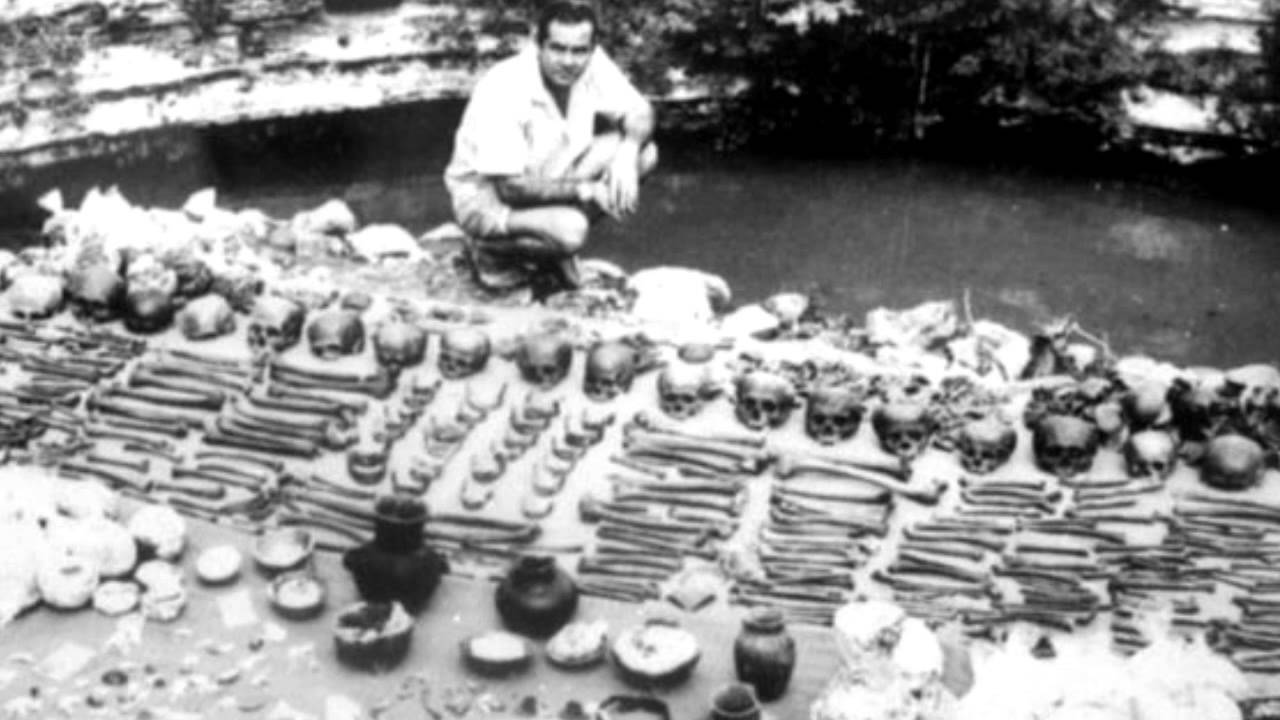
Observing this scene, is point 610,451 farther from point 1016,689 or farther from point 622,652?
point 1016,689

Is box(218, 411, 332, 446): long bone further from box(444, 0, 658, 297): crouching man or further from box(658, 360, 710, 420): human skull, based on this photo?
box(444, 0, 658, 297): crouching man

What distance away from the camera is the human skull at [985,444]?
6496 millimetres

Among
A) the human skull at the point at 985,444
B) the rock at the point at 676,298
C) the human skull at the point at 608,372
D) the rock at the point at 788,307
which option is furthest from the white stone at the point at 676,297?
the human skull at the point at 985,444

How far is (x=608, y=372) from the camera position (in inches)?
274

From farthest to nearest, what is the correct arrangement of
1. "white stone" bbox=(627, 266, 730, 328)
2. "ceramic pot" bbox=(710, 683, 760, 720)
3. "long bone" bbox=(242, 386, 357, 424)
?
"white stone" bbox=(627, 266, 730, 328), "long bone" bbox=(242, 386, 357, 424), "ceramic pot" bbox=(710, 683, 760, 720)

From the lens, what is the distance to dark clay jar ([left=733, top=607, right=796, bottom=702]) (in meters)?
5.50

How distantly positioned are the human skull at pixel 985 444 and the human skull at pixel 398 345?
2.41m

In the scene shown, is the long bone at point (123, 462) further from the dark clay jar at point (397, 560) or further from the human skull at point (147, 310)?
the dark clay jar at point (397, 560)

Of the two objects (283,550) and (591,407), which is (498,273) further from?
(283,550)

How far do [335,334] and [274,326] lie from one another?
299 millimetres

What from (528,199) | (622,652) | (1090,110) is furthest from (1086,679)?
(1090,110)

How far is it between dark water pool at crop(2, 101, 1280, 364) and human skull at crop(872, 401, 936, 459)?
295 centimetres

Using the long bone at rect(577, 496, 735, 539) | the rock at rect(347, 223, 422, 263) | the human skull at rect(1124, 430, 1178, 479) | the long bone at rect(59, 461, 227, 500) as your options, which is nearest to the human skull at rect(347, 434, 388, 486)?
the long bone at rect(59, 461, 227, 500)

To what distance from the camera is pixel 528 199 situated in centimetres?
799
